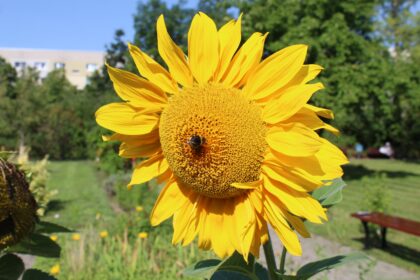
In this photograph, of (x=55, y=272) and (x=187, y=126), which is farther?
(x=55, y=272)

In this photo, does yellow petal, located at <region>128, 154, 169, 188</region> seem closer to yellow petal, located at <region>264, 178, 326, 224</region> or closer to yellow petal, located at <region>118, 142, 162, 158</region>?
yellow petal, located at <region>118, 142, 162, 158</region>

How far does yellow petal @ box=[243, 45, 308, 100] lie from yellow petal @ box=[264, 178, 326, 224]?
0.65 ft

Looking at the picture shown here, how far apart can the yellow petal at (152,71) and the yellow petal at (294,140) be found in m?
0.26

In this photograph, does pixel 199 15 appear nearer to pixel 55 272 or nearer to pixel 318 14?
pixel 55 272

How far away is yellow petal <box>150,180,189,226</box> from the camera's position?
1.09m

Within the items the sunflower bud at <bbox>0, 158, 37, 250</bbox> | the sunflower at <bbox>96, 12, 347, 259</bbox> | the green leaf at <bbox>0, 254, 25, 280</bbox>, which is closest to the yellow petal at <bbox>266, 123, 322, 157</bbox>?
the sunflower at <bbox>96, 12, 347, 259</bbox>

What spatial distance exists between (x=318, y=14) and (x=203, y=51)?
1583cm

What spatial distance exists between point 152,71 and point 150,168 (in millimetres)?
225

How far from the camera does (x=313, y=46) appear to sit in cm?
1490

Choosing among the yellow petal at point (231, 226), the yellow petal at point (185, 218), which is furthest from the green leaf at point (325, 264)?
the yellow petal at point (185, 218)

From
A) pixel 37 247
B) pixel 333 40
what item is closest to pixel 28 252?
pixel 37 247

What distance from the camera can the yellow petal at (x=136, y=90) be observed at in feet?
3.48

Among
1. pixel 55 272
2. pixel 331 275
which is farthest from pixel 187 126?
pixel 331 275

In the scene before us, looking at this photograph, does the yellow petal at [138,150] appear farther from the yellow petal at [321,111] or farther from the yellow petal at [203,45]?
the yellow petal at [321,111]
